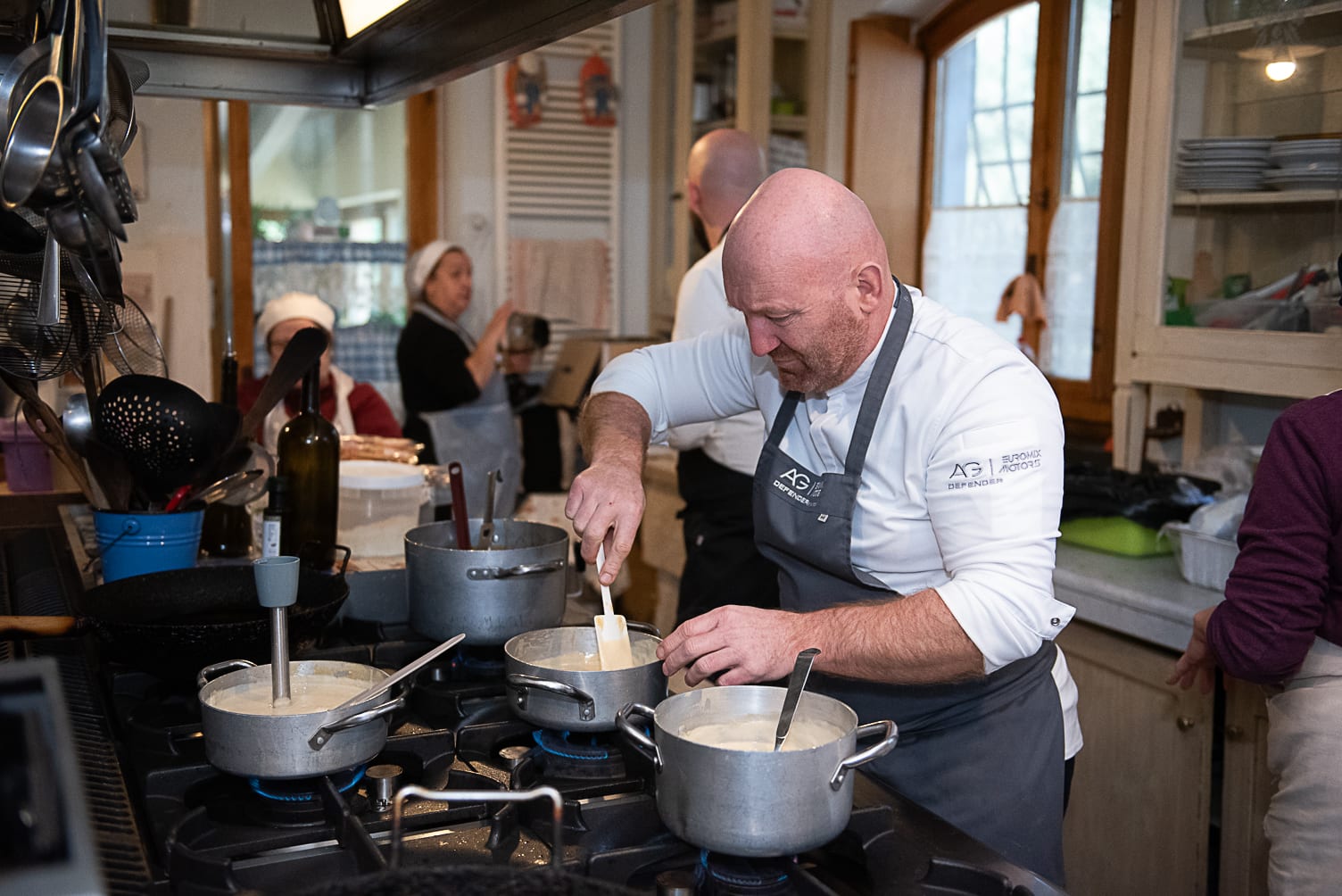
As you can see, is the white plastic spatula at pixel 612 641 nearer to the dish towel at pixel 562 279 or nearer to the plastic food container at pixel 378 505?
the plastic food container at pixel 378 505

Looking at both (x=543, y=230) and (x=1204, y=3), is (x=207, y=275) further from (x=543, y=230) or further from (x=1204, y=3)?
(x=1204, y=3)

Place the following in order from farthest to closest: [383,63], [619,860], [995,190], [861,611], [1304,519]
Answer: [995,190] → [383,63] → [1304,519] → [861,611] → [619,860]

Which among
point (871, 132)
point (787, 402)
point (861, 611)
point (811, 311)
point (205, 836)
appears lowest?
point (205, 836)

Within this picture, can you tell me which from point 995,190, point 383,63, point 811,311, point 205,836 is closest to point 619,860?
point 205,836

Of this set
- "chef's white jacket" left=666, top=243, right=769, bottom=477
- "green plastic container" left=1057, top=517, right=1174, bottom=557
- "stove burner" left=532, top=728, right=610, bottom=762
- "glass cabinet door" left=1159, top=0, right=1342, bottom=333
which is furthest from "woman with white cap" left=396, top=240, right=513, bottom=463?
"stove burner" left=532, top=728, right=610, bottom=762

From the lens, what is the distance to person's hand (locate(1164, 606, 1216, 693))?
7.26 feet

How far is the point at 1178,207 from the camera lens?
2.96 metres

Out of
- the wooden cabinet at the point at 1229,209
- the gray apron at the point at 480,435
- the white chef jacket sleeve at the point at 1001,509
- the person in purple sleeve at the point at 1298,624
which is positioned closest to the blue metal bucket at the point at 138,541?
the white chef jacket sleeve at the point at 1001,509

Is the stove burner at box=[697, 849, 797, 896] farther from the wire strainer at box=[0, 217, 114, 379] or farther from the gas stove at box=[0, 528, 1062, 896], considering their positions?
the wire strainer at box=[0, 217, 114, 379]

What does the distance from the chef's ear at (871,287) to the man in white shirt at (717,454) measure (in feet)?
4.59

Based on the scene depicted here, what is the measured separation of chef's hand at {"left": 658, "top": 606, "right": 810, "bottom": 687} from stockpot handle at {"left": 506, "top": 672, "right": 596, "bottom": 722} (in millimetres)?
112

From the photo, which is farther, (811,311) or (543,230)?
(543,230)

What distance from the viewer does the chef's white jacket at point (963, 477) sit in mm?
1522

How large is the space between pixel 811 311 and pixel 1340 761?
3.71 ft
